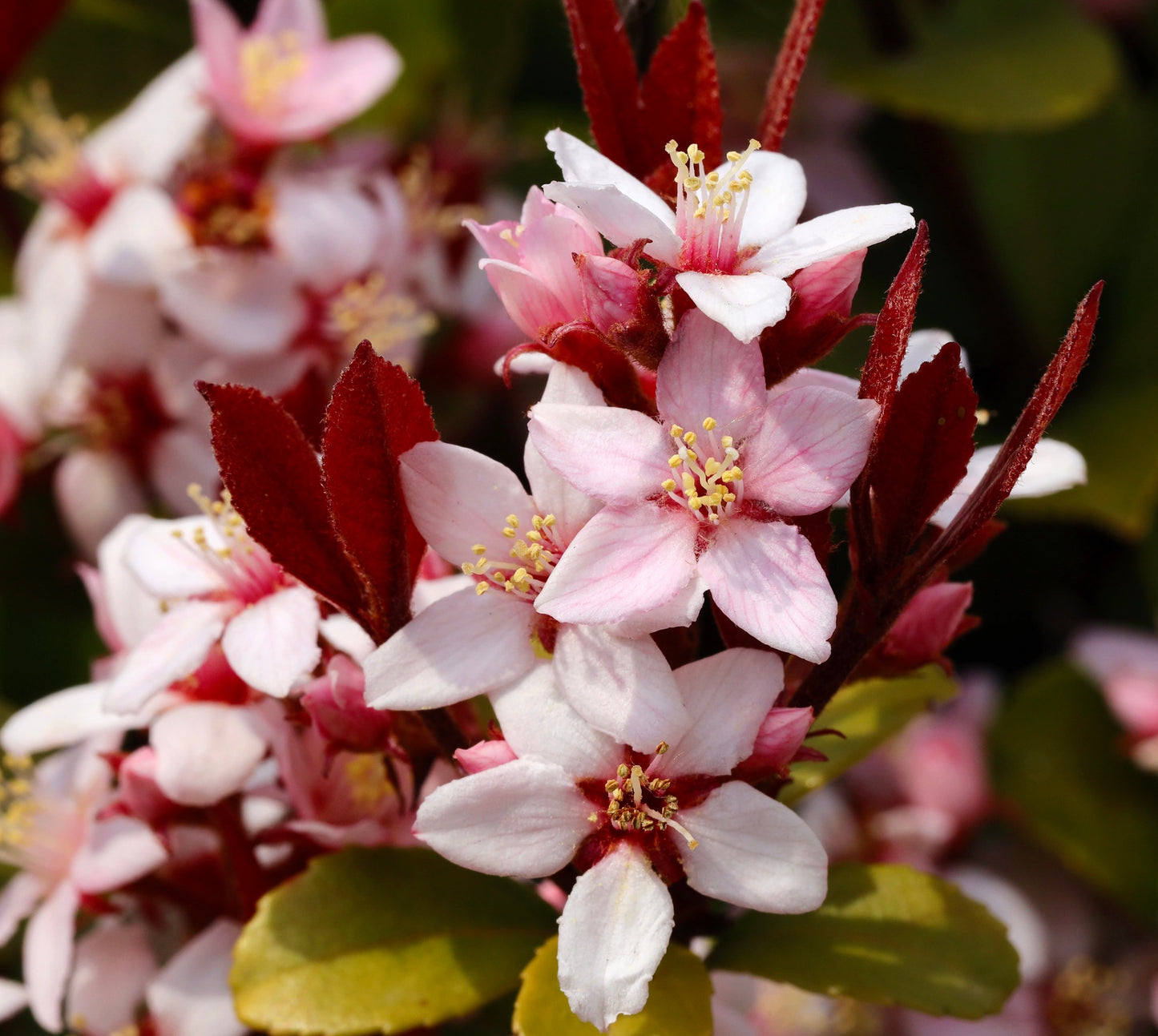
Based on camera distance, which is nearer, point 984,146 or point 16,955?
point 16,955

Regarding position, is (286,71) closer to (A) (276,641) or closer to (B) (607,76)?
(B) (607,76)

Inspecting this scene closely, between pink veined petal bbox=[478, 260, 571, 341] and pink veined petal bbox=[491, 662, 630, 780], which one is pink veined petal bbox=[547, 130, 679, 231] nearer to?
pink veined petal bbox=[478, 260, 571, 341]

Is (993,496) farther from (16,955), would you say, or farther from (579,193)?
(16,955)

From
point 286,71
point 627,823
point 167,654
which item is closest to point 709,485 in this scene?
point 627,823

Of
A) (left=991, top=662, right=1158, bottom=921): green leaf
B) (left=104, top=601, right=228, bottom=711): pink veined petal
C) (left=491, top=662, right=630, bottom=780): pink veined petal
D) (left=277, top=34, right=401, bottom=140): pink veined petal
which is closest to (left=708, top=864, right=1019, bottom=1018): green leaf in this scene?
(left=491, top=662, right=630, bottom=780): pink veined petal

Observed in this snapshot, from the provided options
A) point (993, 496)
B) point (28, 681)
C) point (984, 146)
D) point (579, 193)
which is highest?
point (579, 193)

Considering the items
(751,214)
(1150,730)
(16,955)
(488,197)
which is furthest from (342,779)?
(488,197)
